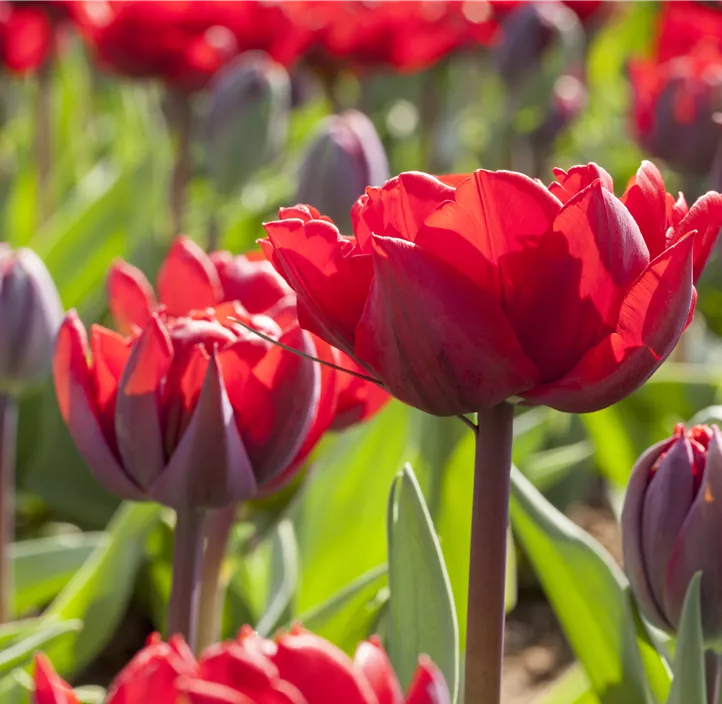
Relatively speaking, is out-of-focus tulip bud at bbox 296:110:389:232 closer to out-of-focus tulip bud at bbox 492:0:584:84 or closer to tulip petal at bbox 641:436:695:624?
tulip petal at bbox 641:436:695:624

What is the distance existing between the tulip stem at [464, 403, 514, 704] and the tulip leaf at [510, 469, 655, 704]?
0.18m

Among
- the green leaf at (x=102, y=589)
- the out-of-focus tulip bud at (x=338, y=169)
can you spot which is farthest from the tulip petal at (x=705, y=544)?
the out-of-focus tulip bud at (x=338, y=169)

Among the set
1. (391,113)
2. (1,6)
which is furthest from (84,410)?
(391,113)

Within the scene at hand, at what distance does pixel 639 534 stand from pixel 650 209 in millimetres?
160

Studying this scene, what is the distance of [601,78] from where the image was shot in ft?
9.13

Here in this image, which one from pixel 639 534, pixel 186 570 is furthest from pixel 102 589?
pixel 639 534

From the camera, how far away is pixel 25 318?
73cm

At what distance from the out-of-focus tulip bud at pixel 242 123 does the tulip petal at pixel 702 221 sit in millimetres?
871

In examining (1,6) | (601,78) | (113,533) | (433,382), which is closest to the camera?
(433,382)

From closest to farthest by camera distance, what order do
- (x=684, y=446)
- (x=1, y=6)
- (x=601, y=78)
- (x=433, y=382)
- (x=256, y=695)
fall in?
(x=256, y=695), (x=433, y=382), (x=684, y=446), (x=1, y=6), (x=601, y=78)

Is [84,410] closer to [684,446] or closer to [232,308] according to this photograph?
[232,308]

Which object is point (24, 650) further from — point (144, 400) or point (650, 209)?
point (650, 209)

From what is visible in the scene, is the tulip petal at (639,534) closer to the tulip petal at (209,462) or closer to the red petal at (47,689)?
the tulip petal at (209,462)

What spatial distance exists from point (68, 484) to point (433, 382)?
0.85 meters
